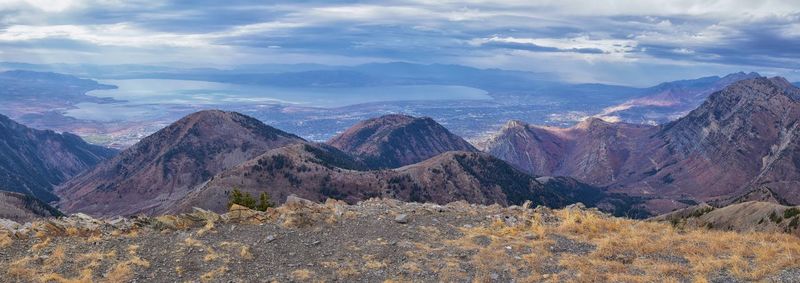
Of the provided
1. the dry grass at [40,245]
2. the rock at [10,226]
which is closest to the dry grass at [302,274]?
the dry grass at [40,245]

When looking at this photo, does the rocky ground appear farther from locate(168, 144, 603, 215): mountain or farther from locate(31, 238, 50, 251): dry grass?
locate(168, 144, 603, 215): mountain

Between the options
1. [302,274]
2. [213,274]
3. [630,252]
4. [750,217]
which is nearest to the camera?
[302,274]

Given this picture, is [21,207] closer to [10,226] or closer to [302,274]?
[10,226]

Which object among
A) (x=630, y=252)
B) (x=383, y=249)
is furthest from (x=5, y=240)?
(x=630, y=252)

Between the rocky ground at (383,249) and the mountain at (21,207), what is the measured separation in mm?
98563

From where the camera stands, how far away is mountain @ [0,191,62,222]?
11296 centimetres

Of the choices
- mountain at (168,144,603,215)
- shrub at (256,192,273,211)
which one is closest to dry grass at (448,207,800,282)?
shrub at (256,192,273,211)

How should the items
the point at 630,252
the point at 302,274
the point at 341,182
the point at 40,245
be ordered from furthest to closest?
1. the point at 341,182
2. the point at 40,245
3. the point at 630,252
4. the point at 302,274

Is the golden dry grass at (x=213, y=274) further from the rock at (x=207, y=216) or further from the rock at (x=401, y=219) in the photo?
the rock at (x=401, y=219)

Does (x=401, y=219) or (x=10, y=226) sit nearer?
(x=401, y=219)

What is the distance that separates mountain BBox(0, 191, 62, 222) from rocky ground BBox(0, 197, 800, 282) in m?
98.6

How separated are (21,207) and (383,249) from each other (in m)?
134

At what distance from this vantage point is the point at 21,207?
129875mm

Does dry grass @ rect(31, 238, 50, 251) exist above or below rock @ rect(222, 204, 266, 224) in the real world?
below
